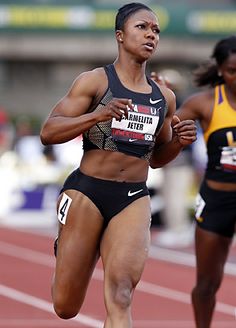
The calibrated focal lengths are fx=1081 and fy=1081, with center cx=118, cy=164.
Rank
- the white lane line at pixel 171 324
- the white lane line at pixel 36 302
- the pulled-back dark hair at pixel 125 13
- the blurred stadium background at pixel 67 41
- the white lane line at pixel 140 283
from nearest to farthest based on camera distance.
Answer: the pulled-back dark hair at pixel 125 13 < the white lane line at pixel 171 324 < the white lane line at pixel 36 302 < the white lane line at pixel 140 283 < the blurred stadium background at pixel 67 41

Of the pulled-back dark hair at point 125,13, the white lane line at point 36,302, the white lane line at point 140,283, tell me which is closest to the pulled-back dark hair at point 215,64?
the pulled-back dark hair at point 125,13

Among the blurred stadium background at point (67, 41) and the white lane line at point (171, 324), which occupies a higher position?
the white lane line at point (171, 324)

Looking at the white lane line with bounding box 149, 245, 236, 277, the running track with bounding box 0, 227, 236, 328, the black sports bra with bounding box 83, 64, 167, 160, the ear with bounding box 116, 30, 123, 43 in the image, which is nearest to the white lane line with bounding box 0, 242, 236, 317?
the running track with bounding box 0, 227, 236, 328

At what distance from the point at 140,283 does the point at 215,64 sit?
13.3ft

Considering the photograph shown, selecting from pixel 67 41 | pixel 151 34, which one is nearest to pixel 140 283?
pixel 151 34

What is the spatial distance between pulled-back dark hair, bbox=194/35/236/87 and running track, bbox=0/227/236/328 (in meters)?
2.10

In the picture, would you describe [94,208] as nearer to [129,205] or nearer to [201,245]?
[129,205]

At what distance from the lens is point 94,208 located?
19.7 ft

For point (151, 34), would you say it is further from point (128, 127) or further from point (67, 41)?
point (67, 41)

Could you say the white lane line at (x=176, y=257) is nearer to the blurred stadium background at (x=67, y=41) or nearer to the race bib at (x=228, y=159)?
the race bib at (x=228, y=159)

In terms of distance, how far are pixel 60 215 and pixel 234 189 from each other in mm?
1710

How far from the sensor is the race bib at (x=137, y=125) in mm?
5926

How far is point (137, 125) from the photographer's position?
5949 mm

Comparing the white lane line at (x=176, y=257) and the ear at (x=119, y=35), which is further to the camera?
the white lane line at (x=176, y=257)
